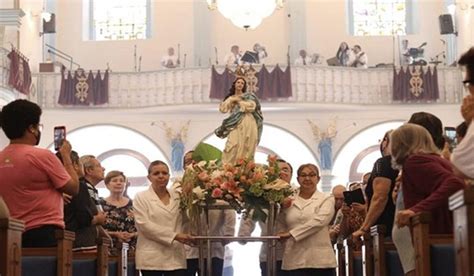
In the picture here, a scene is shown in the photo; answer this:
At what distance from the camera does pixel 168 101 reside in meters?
25.1

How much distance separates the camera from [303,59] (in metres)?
25.5

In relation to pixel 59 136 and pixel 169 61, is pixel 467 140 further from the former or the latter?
pixel 169 61

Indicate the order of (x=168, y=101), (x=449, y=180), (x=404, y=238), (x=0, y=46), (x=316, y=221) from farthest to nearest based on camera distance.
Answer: (x=168, y=101)
(x=0, y=46)
(x=316, y=221)
(x=404, y=238)
(x=449, y=180)

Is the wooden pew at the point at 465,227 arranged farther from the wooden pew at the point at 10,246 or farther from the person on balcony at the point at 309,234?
the person on balcony at the point at 309,234

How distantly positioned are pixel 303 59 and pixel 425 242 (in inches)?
796

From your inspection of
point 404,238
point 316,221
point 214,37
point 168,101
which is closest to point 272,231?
point 316,221

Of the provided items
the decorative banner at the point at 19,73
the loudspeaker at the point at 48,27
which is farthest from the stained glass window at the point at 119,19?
the decorative banner at the point at 19,73

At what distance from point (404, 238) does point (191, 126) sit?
1968 centimetres

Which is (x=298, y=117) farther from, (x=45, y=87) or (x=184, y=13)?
(x=45, y=87)

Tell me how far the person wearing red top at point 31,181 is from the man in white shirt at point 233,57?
1901 centimetres

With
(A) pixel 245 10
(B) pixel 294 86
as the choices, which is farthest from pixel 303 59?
(A) pixel 245 10

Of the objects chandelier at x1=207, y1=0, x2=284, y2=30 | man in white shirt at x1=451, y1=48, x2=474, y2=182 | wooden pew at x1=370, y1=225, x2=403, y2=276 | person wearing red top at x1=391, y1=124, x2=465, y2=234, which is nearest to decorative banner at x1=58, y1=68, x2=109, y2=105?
chandelier at x1=207, y1=0, x2=284, y2=30

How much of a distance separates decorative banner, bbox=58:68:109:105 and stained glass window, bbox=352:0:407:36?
7674 millimetres

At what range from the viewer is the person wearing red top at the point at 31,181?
6125 millimetres
